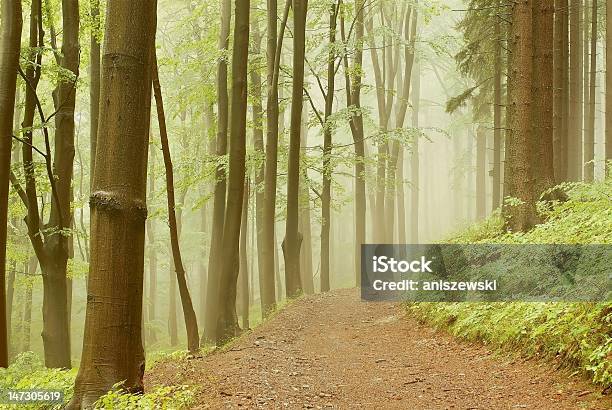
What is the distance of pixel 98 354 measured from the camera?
578 centimetres

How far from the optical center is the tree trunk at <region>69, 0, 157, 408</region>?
5754 mm

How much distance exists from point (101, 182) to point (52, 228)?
18.5 ft

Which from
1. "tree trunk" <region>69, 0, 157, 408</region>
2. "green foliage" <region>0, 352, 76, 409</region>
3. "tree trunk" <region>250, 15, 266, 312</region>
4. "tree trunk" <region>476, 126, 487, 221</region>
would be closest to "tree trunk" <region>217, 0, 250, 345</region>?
"tree trunk" <region>250, 15, 266, 312</region>

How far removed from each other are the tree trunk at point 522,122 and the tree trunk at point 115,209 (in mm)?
7956

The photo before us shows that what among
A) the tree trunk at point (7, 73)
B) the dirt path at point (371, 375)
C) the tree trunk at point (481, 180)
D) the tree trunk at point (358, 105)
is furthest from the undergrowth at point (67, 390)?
the tree trunk at point (481, 180)

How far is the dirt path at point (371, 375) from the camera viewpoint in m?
6.61

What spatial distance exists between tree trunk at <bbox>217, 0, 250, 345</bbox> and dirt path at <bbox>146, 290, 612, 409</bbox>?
1.01 meters

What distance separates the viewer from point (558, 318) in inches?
287

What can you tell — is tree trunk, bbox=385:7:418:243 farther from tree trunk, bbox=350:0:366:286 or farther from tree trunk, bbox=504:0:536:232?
tree trunk, bbox=504:0:536:232

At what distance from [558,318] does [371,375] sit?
2725 mm

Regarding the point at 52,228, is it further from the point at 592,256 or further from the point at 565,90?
the point at 565,90

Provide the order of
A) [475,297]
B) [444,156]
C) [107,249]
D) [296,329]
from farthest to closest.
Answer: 1. [444,156]
2. [296,329]
3. [475,297]
4. [107,249]

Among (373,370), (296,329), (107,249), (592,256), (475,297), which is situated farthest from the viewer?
(296,329)

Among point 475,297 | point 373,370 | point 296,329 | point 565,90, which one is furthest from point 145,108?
point 565,90
